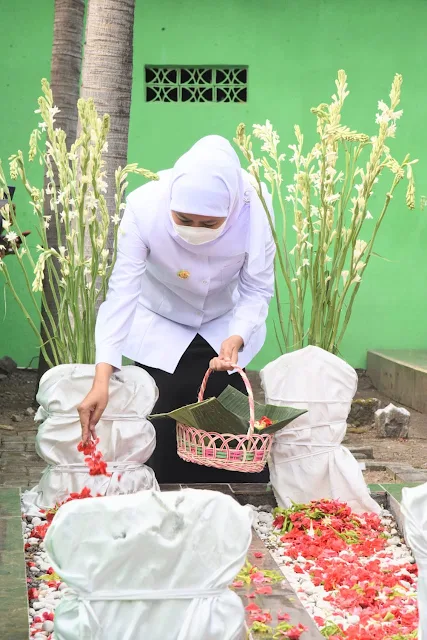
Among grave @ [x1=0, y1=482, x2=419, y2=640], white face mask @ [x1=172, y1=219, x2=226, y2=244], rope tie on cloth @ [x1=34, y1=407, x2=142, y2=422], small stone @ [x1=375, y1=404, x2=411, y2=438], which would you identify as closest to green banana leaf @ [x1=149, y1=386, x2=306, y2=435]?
rope tie on cloth @ [x1=34, y1=407, x2=142, y2=422]

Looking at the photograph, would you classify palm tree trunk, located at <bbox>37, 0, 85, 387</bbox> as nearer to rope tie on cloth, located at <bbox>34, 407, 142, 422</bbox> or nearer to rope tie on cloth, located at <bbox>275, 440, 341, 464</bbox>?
rope tie on cloth, located at <bbox>34, 407, 142, 422</bbox>

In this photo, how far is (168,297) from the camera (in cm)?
348

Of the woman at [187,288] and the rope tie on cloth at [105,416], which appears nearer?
the woman at [187,288]

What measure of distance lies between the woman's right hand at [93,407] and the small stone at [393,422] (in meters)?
2.88

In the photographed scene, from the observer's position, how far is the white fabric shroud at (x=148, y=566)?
6.02ft

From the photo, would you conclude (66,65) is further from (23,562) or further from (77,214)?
(23,562)

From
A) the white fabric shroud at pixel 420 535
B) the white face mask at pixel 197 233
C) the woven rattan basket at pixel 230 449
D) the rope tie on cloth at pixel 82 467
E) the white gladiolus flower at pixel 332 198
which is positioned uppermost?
the white gladiolus flower at pixel 332 198

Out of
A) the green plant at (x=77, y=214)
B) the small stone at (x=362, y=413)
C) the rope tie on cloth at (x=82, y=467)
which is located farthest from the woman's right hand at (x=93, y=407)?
the small stone at (x=362, y=413)

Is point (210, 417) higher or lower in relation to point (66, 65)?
lower

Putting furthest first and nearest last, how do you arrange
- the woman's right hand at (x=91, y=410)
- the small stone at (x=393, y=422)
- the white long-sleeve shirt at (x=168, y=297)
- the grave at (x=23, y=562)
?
the small stone at (x=393, y=422), the white long-sleeve shirt at (x=168, y=297), the woman's right hand at (x=91, y=410), the grave at (x=23, y=562)

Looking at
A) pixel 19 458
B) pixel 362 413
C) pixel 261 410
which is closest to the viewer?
pixel 261 410

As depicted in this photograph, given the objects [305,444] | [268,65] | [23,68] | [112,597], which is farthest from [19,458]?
[268,65]

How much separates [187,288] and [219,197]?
0.51 metres

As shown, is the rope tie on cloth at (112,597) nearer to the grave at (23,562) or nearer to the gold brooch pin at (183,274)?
the grave at (23,562)
